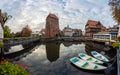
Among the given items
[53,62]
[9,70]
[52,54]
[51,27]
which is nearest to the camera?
[9,70]

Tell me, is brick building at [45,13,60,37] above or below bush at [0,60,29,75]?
above

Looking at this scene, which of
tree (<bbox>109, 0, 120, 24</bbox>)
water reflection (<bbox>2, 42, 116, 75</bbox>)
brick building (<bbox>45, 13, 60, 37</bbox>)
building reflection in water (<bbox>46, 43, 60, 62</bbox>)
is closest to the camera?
water reflection (<bbox>2, 42, 116, 75</bbox>)

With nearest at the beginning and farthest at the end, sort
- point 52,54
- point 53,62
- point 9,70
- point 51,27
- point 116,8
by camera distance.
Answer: point 9,70, point 53,62, point 116,8, point 52,54, point 51,27

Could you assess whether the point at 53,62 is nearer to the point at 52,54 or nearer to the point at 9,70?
the point at 52,54

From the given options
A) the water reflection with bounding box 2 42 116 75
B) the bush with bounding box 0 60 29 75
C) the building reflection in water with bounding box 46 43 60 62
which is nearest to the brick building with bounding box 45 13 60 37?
the building reflection in water with bounding box 46 43 60 62

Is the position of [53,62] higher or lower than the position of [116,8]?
lower

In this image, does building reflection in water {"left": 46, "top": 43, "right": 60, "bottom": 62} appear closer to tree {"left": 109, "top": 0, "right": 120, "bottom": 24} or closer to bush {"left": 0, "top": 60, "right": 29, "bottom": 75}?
tree {"left": 109, "top": 0, "right": 120, "bottom": 24}

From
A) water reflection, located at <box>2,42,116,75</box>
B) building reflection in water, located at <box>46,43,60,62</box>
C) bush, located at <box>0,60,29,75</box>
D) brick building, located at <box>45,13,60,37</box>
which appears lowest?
building reflection in water, located at <box>46,43,60,62</box>

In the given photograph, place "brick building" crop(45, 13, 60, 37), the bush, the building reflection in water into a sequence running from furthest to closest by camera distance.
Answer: "brick building" crop(45, 13, 60, 37), the building reflection in water, the bush

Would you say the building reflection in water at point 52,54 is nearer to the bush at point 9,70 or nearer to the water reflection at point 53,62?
the water reflection at point 53,62

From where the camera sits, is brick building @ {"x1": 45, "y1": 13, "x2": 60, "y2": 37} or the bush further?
brick building @ {"x1": 45, "y1": 13, "x2": 60, "y2": 37}

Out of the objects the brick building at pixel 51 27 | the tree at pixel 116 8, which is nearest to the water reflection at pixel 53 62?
the tree at pixel 116 8

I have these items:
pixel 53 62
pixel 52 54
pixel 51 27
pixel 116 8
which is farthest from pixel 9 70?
pixel 51 27

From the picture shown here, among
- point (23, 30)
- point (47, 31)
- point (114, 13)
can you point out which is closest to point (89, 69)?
point (114, 13)
